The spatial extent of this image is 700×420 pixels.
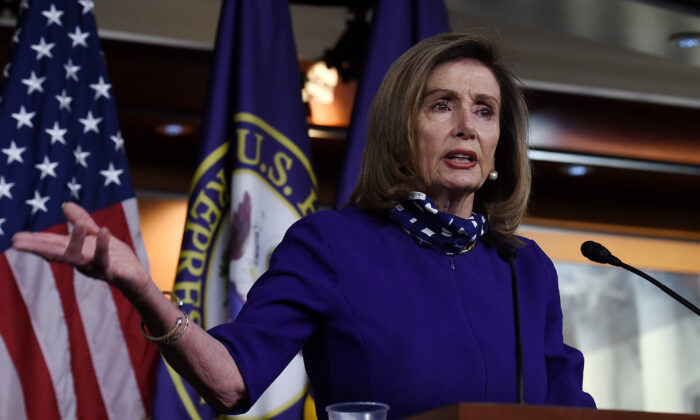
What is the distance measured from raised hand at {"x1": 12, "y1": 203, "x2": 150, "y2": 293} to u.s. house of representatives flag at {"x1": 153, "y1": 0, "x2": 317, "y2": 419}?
1.83 meters

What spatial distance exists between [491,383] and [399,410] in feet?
0.61

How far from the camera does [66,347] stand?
10.0 ft

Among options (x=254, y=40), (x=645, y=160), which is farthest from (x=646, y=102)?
(x=254, y=40)

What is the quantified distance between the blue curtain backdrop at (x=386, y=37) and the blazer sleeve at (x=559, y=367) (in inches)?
61.1

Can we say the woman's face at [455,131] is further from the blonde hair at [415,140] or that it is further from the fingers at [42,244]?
the fingers at [42,244]

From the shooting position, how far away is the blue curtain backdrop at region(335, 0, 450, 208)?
137 inches

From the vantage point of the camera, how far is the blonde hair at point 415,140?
6.33 feet

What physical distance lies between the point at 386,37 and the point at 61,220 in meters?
1.42

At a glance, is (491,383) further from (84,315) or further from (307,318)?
(84,315)

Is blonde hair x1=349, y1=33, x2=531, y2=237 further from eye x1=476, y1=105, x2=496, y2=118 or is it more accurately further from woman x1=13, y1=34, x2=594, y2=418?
eye x1=476, y1=105, x2=496, y2=118

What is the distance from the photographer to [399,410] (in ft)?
5.42

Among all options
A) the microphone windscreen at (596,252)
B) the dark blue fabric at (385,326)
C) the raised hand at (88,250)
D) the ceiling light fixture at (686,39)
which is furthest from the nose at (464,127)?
the ceiling light fixture at (686,39)

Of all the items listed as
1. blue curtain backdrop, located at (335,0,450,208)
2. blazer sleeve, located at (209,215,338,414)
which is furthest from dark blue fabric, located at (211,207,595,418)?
blue curtain backdrop, located at (335,0,450,208)

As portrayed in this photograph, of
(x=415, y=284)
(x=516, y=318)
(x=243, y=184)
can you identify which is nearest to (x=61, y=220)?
(x=243, y=184)
